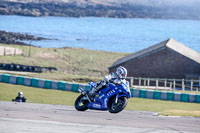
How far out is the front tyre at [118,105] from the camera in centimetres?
1777

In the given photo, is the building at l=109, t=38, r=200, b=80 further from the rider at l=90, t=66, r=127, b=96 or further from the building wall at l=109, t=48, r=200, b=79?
the rider at l=90, t=66, r=127, b=96

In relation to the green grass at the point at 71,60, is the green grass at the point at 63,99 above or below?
below

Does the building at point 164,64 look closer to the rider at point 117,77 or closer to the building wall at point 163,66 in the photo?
the building wall at point 163,66

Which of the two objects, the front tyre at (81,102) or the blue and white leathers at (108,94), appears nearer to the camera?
the blue and white leathers at (108,94)

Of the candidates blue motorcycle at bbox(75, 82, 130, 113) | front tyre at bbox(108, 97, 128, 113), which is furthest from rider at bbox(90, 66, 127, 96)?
front tyre at bbox(108, 97, 128, 113)

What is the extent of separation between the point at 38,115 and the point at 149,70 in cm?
2926

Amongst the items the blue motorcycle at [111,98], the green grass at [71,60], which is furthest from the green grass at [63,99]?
the green grass at [71,60]

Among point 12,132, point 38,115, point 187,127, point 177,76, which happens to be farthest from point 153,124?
point 177,76

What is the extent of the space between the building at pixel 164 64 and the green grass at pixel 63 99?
14387 millimetres

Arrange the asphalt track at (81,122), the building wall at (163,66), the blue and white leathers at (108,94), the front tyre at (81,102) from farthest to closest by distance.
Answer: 1. the building wall at (163,66)
2. the front tyre at (81,102)
3. the blue and white leathers at (108,94)
4. the asphalt track at (81,122)

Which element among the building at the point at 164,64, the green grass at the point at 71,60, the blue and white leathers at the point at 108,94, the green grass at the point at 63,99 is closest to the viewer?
the blue and white leathers at the point at 108,94

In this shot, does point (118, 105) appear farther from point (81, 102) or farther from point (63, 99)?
point (63, 99)

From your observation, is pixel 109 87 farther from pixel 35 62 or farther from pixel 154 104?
pixel 35 62

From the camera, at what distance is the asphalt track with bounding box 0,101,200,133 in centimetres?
1627
